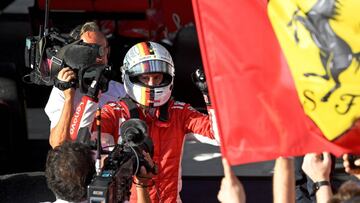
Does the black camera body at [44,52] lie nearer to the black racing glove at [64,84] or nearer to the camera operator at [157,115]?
the black racing glove at [64,84]

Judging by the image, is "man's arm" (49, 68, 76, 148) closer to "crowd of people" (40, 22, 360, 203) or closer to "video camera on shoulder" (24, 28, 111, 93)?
"crowd of people" (40, 22, 360, 203)

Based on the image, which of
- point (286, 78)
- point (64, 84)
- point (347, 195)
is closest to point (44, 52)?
point (64, 84)

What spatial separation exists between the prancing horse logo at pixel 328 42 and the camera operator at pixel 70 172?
3.43 ft

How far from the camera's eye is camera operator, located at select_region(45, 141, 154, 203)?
14.6 feet

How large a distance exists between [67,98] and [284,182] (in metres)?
1.49

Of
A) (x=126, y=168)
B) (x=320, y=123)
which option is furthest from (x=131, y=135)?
(x=320, y=123)

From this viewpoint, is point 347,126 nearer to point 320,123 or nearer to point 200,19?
point 320,123

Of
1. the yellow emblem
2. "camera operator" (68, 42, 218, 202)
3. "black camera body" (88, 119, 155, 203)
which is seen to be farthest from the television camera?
the yellow emblem

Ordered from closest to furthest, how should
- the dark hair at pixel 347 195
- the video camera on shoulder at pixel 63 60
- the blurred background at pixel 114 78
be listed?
the dark hair at pixel 347 195, the video camera on shoulder at pixel 63 60, the blurred background at pixel 114 78

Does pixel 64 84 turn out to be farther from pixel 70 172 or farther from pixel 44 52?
pixel 70 172

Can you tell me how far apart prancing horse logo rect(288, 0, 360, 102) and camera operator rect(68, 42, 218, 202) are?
131 centimetres

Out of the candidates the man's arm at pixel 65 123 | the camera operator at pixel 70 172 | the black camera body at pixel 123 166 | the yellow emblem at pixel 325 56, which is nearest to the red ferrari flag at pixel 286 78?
the yellow emblem at pixel 325 56

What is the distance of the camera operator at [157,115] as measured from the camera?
5.77 metres

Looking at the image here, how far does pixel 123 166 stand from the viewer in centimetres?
477
